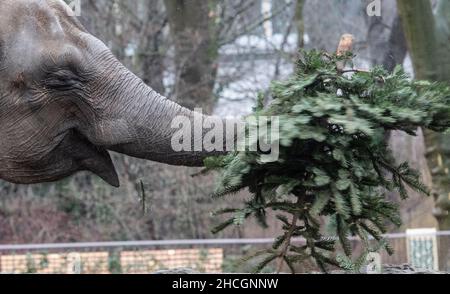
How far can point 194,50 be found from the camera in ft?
47.3

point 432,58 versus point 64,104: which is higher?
point 432,58

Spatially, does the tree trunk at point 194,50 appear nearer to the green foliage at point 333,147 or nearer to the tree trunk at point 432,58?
the tree trunk at point 432,58

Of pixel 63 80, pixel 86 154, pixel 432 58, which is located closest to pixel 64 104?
pixel 63 80

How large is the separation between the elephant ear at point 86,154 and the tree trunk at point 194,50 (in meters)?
8.80

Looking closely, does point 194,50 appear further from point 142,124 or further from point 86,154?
point 142,124

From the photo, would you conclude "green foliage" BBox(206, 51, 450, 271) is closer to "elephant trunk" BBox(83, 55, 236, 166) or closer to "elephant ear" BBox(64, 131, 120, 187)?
"elephant trunk" BBox(83, 55, 236, 166)

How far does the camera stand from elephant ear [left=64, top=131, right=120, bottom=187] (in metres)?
5.13

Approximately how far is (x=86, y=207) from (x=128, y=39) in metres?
2.91

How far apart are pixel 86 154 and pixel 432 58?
468cm

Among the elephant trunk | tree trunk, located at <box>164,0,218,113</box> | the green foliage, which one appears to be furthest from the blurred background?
the green foliage

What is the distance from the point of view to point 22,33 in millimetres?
4926

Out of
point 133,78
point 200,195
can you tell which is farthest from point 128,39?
point 133,78
